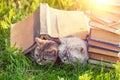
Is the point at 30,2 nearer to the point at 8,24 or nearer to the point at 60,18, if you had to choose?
the point at 8,24

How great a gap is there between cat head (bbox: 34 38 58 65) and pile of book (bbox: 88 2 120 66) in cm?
27

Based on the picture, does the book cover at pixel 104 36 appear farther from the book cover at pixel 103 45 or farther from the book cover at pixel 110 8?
the book cover at pixel 110 8

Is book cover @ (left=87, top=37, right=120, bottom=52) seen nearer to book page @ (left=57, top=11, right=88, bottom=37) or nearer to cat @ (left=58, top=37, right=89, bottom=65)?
cat @ (left=58, top=37, right=89, bottom=65)

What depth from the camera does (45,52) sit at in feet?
9.70

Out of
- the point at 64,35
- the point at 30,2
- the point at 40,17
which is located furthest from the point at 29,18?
the point at 30,2

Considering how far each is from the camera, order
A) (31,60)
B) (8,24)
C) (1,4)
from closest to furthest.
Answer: (31,60), (8,24), (1,4)

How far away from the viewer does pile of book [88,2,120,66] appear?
288 centimetres

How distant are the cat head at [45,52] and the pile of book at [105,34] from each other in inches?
10.5

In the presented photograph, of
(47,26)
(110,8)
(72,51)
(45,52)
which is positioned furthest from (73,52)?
(110,8)

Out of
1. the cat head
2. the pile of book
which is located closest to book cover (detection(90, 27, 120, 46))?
the pile of book

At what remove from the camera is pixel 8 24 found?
3527 millimetres

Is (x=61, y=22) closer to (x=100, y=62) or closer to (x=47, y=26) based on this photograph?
(x=47, y=26)

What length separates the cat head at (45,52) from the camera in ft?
9.70

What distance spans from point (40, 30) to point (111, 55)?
21.8 inches
